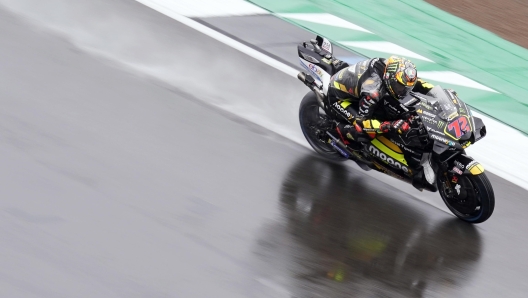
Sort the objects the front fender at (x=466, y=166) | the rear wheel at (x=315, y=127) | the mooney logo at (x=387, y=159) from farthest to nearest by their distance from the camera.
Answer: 1. the rear wheel at (x=315, y=127)
2. the mooney logo at (x=387, y=159)
3. the front fender at (x=466, y=166)

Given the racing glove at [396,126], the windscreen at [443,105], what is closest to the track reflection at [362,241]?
the racing glove at [396,126]

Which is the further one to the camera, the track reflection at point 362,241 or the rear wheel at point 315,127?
the rear wheel at point 315,127

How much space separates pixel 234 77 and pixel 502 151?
372 cm

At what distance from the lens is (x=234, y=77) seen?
11.0m

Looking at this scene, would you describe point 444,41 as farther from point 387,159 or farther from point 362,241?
point 362,241

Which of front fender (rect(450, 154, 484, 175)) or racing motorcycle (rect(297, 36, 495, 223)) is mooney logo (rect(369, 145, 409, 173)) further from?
front fender (rect(450, 154, 484, 175))

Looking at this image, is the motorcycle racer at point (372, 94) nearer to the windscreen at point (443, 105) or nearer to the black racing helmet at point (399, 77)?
the black racing helmet at point (399, 77)

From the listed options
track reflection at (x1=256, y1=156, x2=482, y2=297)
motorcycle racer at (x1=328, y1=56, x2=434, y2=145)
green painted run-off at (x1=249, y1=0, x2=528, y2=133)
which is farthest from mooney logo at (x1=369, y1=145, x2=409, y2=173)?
green painted run-off at (x1=249, y1=0, x2=528, y2=133)

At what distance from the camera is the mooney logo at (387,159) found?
872cm

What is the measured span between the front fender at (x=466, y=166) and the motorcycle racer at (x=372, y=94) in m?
0.63

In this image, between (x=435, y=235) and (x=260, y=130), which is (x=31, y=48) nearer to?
(x=260, y=130)

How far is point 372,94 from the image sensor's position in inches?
334

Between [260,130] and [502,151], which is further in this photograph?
[502,151]

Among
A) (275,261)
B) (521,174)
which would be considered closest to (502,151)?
(521,174)
